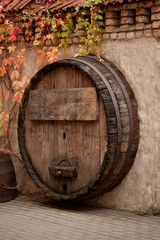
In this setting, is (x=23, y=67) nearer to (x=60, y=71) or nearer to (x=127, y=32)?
(x=60, y=71)

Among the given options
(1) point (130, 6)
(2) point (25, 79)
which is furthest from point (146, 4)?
(2) point (25, 79)

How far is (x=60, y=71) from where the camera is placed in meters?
4.83

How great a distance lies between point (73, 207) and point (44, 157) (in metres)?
0.71

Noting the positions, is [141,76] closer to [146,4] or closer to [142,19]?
[142,19]

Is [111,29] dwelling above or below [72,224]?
above

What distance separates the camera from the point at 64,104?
15.6 ft

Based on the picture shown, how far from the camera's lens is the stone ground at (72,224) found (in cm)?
397

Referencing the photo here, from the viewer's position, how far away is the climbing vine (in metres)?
4.87

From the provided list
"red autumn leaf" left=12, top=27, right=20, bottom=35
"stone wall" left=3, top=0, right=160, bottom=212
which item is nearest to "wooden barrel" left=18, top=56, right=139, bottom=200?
"stone wall" left=3, top=0, right=160, bottom=212

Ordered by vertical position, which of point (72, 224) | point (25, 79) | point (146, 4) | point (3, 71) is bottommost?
point (72, 224)

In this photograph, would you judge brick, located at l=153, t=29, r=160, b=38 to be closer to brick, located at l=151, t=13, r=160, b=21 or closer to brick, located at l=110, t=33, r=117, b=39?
brick, located at l=151, t=13, r=160, b=21

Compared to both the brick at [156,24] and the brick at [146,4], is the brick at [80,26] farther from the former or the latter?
the brick at [156,24]

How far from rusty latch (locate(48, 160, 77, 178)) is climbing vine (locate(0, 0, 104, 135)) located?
1.09m

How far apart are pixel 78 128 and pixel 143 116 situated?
755 millimetres
